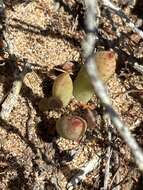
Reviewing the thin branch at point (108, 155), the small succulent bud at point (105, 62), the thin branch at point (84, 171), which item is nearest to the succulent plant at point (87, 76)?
the small succulent bud at point (105, 62)

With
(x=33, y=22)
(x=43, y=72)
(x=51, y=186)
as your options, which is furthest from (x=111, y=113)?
(x=33, y=22)

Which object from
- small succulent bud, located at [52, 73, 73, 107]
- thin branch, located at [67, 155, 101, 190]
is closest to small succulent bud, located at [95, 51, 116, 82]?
small succulent bud, located at [52, 73, 73, 107]

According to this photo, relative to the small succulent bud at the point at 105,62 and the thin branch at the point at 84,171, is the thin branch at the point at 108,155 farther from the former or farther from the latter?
the small succulent bud at the point at 105,62

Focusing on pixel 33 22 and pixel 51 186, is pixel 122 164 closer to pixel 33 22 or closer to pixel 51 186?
pixel 51 186

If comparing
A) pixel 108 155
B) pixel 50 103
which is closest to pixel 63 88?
pixel 50 103

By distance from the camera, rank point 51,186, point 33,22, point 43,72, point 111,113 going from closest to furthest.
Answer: point 111,113
point 51,186
point 43,72
point 33,22

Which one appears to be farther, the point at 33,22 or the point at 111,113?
the point at 33,22

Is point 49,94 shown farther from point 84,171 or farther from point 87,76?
point 84,171
